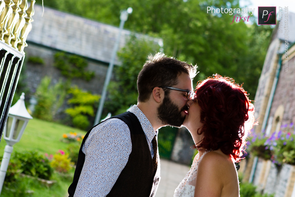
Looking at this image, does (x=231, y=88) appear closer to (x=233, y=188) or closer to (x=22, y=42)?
(x=233, y=188)

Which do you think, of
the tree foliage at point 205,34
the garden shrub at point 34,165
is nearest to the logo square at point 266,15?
the garden shrub at point 34,165

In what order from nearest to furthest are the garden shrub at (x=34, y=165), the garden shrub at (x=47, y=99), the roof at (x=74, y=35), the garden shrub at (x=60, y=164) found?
1. the garden shrub at (x=34, y=165)
2. the garden shrub at (x=60, y=164)
3. the garden shrub at (x=47, y=99)
4. the roof at (x=74, y=35)

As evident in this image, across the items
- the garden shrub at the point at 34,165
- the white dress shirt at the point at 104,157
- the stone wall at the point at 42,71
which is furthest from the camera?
the stone wall at the point at 42,71

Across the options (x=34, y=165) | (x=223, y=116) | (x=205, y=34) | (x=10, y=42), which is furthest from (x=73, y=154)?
(x=205, y=34)

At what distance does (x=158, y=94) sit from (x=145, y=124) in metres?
0.23

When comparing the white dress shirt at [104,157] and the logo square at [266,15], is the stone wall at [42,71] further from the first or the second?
the white dress shirt at [104,157]

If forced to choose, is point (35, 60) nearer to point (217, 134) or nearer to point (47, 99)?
point (47, 99)

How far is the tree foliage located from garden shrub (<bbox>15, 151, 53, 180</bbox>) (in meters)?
18.7

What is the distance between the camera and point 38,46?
Answer: 17.1 m

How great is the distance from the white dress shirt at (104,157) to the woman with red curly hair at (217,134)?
1.90 ft

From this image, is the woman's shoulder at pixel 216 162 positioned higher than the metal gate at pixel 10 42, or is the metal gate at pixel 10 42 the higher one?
the metal gate at pixel 10 42

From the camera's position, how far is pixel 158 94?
2094mm

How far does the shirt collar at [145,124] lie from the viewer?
1.96 metres

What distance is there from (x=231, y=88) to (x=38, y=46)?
16426mm
